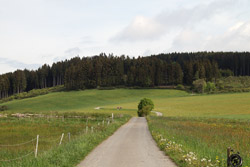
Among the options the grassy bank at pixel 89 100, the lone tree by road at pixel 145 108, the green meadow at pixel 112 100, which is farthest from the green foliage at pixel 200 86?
the lone tree by road at pixel 145 108

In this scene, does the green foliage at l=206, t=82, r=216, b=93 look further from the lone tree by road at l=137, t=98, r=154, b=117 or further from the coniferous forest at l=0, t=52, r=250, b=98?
the lone tree by road at l=137, t=98, r=154, b=117

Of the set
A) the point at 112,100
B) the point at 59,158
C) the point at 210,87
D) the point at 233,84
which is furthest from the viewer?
the point at 233,84

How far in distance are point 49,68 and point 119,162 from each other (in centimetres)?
18236

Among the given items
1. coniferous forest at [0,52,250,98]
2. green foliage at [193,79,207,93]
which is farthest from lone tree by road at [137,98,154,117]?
coniferous forest at [0,52,250,98]

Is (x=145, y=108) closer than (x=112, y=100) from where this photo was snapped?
Yes

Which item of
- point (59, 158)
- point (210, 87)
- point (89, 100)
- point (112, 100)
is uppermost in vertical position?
point (210, 87)

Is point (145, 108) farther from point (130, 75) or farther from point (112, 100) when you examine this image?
point (130, 75)

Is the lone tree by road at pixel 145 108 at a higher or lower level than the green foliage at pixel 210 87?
lower

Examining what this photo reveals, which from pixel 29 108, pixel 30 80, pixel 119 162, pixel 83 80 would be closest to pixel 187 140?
pixel 119 162

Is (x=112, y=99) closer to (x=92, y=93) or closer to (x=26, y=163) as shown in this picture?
(x=92, y=93)

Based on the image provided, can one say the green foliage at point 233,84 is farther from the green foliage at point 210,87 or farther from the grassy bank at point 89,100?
the grassy bank at point 89,100

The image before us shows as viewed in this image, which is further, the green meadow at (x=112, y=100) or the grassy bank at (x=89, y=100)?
the grassy bank at (x=89, y=100)

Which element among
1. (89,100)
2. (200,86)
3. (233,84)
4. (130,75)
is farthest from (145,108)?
(233,84)

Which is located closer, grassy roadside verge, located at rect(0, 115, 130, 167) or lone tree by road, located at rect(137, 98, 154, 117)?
grassy roadside verge, located at rect(0, 115, 130, 167)
